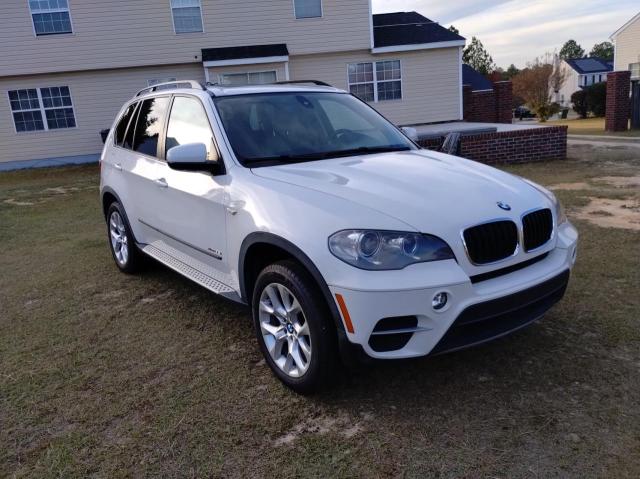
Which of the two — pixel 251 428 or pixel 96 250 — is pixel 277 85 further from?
pixel 96 250

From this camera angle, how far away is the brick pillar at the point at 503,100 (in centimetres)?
2142

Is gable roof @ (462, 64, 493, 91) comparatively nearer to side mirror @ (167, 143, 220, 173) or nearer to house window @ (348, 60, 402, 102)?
house window @ (348, 60, 402, 102)

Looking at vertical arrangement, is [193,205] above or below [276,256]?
above

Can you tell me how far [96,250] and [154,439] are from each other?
4.63 metres

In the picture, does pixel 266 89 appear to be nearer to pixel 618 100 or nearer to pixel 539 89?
pixel 618 100

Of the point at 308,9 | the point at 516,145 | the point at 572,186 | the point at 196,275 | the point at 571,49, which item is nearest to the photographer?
the point at 196,275

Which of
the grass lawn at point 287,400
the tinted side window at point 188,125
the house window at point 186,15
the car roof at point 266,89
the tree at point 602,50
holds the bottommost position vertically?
the grass lawn at point 287,400

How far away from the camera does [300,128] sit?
4.08 meters

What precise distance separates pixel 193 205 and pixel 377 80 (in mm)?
16849

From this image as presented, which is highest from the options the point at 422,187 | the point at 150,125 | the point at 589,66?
the point at 589,66

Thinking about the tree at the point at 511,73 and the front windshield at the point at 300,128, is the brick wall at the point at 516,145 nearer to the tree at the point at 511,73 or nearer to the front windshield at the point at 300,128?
the front windshield at the point at 300,128

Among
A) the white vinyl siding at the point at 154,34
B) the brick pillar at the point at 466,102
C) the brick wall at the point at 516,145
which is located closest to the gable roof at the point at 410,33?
the white vinyl siding at the point at 154,34

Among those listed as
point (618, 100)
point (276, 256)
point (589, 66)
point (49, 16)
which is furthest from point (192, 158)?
point (589, 66)

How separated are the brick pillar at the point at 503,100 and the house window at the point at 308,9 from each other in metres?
7.76
